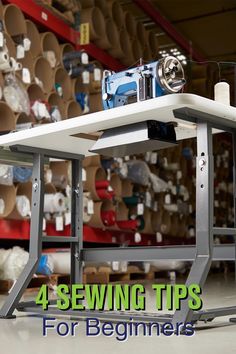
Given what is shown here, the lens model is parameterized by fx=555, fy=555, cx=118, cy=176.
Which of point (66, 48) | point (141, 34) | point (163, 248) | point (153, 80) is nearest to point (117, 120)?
point (153, 80)

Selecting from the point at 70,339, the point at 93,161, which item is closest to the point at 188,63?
the point at 70,339

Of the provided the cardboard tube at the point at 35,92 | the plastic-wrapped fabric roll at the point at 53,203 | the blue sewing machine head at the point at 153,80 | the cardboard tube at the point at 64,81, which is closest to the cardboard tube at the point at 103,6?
the cardboard tube at the point at 64,81

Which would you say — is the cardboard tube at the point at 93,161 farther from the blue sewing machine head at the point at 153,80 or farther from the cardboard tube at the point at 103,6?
the blue sewing machine head at the point at 153,80

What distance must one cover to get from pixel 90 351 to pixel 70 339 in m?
0.22

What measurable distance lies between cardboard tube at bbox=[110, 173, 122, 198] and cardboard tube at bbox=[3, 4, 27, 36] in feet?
6.57

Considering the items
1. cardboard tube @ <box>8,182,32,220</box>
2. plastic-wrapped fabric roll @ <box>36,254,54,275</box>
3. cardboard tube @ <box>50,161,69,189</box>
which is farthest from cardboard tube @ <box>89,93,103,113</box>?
plastic-wrapped fabric roll @ <box>36,254,54,275</box>

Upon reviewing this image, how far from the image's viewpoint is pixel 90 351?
62.3 inches

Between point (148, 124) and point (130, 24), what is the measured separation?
4841 millimetres

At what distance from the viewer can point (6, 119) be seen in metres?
4.42

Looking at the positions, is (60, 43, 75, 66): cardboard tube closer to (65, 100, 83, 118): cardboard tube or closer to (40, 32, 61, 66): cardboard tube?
(40, 32, 61, 66): cardboard tube

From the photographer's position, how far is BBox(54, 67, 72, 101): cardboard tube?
17.4 ft

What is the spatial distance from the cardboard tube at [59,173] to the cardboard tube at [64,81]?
0.66 metres

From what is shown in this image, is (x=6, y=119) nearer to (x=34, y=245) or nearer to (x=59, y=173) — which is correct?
(x=59, y=173)

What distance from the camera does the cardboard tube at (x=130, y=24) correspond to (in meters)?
6.61
